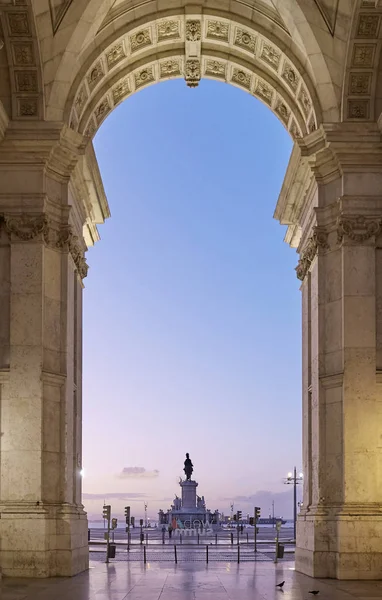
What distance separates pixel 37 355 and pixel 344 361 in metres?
10.7

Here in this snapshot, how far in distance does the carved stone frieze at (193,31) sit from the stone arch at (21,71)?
8.40m

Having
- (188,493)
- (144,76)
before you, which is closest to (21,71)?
(144,76)

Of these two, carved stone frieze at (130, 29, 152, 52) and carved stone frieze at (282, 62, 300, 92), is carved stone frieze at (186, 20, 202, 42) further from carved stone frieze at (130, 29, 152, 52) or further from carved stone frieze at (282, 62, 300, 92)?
carved stone frieze at (282, 62, 300, 92)

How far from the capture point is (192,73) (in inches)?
1657

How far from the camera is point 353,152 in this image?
34000 mm

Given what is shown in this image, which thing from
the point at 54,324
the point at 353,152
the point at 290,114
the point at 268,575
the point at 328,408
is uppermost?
the point at 290,114

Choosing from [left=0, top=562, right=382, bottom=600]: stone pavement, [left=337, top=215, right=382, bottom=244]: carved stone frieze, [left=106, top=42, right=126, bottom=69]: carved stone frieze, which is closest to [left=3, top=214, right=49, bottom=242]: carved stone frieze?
[left=106, top=42, right=126, bottom=69]: carved stone frieze

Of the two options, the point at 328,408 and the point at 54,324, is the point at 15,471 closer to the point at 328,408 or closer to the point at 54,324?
the point at 54,324

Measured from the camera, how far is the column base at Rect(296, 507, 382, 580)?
1217 inches

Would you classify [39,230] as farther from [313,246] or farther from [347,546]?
[347,546]

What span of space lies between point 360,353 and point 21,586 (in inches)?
541

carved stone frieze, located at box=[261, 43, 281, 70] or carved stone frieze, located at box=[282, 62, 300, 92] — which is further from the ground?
carved stone frieze, located at box=[261, 43, 281, 70]

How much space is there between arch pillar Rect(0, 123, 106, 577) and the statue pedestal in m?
76.9

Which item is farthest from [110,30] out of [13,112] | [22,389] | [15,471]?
[15,471]
